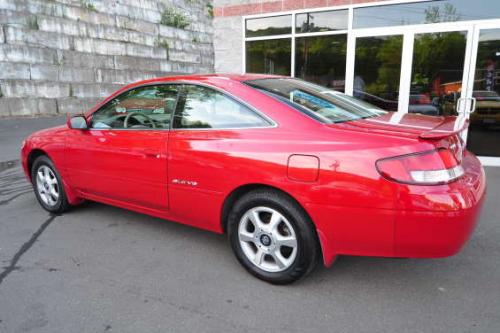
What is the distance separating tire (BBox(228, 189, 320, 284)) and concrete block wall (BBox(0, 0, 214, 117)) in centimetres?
1057

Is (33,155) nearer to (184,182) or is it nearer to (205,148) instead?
(184,182)

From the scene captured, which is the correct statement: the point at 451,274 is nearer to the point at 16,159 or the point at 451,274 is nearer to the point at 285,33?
the point at 285,33

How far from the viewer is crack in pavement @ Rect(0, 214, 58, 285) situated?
10.1 ft

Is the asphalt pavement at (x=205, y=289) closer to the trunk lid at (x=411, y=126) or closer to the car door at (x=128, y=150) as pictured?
the car door at (x=128, y=150)

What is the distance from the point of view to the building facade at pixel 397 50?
21.0 feet

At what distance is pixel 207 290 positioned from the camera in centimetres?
281

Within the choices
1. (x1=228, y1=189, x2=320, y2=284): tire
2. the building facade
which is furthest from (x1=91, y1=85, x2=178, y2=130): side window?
the building facade

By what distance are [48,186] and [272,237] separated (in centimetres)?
295

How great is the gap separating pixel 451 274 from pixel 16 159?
7.56 metres

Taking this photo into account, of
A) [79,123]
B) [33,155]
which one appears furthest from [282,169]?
[33,155]

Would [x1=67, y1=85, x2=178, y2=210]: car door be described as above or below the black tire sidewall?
above

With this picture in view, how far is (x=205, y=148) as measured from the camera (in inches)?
118

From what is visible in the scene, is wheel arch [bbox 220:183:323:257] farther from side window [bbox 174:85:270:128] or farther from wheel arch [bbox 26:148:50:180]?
wheel arch [bbox 26:148:50:180]

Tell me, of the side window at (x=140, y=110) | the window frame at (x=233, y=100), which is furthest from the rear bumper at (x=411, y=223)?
the side window at (x=140, y=110)
